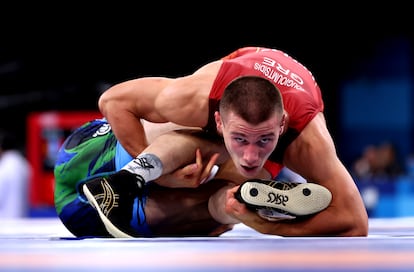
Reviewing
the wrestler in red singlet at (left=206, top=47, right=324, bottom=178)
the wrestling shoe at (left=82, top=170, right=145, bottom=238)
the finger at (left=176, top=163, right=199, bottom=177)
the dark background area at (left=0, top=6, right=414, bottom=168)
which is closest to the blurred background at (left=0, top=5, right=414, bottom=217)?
the dark background area at (left=0, top=6, right=414, bottom=168)

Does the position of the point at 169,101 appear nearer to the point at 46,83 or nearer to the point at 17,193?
the point at 17,193

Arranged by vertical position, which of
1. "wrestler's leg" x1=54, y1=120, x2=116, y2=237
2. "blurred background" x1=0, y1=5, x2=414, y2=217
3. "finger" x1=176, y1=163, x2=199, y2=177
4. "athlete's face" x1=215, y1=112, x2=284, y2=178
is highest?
"athlete's face" x1=215, y1=112, x2=284, y2=178

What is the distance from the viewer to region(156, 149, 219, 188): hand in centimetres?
284

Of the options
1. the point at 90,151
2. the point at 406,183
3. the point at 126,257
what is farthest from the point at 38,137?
the point at 126,257

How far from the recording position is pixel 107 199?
2557mm

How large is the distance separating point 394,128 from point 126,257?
403 inches

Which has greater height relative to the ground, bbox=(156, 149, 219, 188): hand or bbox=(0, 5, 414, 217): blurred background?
bbox=(156, 149, 219, 188): hand

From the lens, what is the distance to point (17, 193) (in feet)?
23.8

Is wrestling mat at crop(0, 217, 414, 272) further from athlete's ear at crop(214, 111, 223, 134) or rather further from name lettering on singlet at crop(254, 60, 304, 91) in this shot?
name lettering on singlet at crop(254, 60, 304, 91)

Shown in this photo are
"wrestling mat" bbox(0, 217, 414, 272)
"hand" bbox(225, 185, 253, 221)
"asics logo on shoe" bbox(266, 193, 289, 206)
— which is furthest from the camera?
"hand" bbox(225, 185, 253, 221)

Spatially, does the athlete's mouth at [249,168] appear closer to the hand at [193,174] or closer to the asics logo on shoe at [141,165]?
the hand at [193,174]

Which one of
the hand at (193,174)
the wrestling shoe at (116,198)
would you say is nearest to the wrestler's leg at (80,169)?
the hand at (193,174)

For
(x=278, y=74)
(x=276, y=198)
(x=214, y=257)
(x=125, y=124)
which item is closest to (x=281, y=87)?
(x=278, y=74)

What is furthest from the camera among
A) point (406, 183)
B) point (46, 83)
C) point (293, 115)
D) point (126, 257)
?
point (46, 83)
